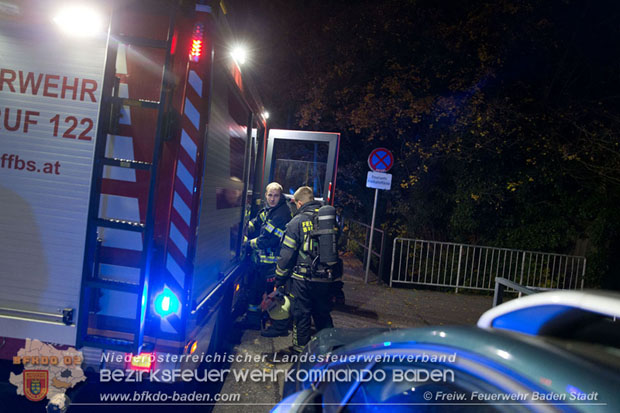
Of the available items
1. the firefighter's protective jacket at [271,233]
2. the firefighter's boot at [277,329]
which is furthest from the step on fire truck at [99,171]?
the firefighter's boot at [277,329]

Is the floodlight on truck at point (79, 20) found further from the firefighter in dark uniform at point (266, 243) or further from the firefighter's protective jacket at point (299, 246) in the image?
the firefighter in dark uniform at point (266, 243)

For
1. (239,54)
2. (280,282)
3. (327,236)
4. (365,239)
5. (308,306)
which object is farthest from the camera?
(365,239)

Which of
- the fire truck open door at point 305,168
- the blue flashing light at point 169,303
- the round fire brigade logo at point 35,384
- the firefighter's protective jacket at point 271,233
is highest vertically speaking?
the fire truck open door at point 305,168

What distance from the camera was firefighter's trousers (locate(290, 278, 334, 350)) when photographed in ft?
15.0

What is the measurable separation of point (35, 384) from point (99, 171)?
1.58 m

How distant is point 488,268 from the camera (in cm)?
1012

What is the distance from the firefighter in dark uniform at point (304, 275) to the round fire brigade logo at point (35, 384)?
247cm

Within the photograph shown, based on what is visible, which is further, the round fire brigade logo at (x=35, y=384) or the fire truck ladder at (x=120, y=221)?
the round fire brigade logo at (x=35, y=384)

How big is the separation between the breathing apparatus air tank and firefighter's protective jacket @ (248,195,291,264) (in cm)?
77

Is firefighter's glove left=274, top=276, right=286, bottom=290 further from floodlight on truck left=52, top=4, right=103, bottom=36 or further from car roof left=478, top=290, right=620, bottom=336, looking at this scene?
car roof left=478, top=290, right=620, bottom=336

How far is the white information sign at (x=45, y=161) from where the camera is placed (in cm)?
251

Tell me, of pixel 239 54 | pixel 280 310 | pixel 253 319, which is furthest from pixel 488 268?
pixel 239 54

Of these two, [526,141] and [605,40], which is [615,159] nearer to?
[526,141]

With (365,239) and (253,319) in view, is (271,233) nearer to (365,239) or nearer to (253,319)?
(253,319)
